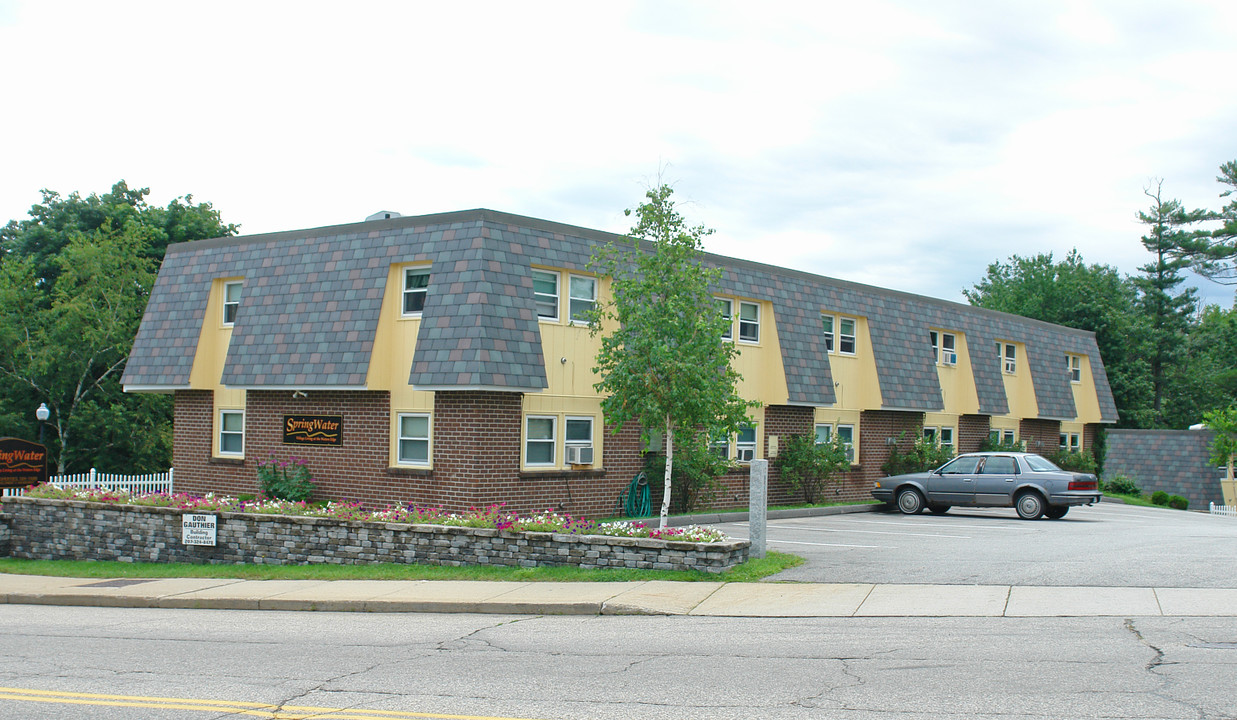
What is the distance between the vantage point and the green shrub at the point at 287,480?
73.5 feet

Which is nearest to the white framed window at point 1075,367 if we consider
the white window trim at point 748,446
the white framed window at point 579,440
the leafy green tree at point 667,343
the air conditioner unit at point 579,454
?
the white window trim at point 748,446

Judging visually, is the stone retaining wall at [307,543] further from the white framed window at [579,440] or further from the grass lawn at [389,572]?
the white framed window at [579,440]

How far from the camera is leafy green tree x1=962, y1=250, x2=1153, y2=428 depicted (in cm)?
5659

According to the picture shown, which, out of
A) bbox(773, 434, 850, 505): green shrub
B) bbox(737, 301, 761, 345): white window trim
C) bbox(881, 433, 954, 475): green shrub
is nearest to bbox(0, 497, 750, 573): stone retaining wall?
bbox(737, 301, 761, 345): white window trim

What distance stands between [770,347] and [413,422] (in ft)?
32.3

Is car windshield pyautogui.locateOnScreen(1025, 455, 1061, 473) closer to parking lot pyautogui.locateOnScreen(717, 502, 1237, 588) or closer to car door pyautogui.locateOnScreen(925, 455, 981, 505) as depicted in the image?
car door pyautogui.locateOnScreen(925, 455, 981, 505)

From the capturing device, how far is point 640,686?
8.07 metres

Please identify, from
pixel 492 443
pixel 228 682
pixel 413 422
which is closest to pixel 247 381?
pixel 413 422

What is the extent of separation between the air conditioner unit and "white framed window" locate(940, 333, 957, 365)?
52.1 feet

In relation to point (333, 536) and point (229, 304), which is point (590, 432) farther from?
point (229, 304)

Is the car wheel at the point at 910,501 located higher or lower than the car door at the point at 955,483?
lower

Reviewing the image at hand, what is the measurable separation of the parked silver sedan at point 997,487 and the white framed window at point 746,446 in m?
3.56

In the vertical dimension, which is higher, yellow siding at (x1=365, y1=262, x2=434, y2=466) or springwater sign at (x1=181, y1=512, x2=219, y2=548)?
yellow siding at (x1=365, y1=262, x2=434, y2=466)

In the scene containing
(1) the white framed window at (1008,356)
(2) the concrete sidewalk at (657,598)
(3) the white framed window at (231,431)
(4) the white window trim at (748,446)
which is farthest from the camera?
(1) the white framed window at (1008,356)
